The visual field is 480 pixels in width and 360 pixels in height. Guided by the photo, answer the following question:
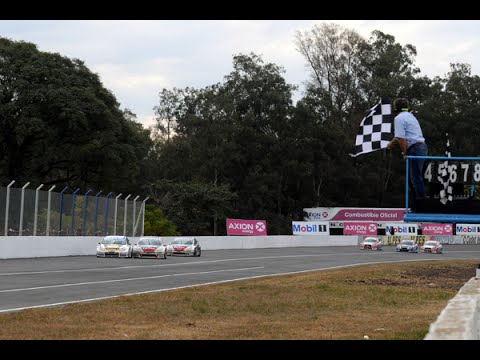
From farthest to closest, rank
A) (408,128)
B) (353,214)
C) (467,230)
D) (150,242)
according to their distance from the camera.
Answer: (353,214) < (467,230) < (150,242) < (408,128)

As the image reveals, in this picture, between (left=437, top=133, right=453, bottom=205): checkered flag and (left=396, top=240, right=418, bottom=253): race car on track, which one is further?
(left=396, top=240, right=418, bottom=253): race car on track

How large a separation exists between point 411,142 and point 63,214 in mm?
28861

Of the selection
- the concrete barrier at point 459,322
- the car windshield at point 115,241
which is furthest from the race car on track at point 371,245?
the concrete barrier at point 459,322

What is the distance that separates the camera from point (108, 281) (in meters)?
23.2

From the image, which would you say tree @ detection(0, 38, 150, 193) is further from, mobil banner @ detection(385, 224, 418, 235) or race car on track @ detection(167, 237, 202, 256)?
mobil banner @ detection(385, 224, 418, 235)

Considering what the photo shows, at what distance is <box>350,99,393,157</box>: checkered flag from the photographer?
15.0m

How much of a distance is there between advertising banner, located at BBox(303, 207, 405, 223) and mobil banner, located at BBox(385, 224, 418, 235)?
7.04 metres

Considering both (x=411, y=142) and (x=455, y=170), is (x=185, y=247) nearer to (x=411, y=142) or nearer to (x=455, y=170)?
(x=455, y=170)

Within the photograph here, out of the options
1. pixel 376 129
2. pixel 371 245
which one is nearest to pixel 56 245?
pixel 376 129

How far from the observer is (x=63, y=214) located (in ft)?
135

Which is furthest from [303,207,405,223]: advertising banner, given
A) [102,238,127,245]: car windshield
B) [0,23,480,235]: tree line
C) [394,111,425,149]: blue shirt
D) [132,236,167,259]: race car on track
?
[394,111,425,149]: blue shirt

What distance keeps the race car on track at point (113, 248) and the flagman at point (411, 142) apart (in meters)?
27.4

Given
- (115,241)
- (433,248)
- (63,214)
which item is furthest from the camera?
(433,248)

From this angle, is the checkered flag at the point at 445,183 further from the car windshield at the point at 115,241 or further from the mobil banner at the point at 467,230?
the mobil banner at the point at 467,230
